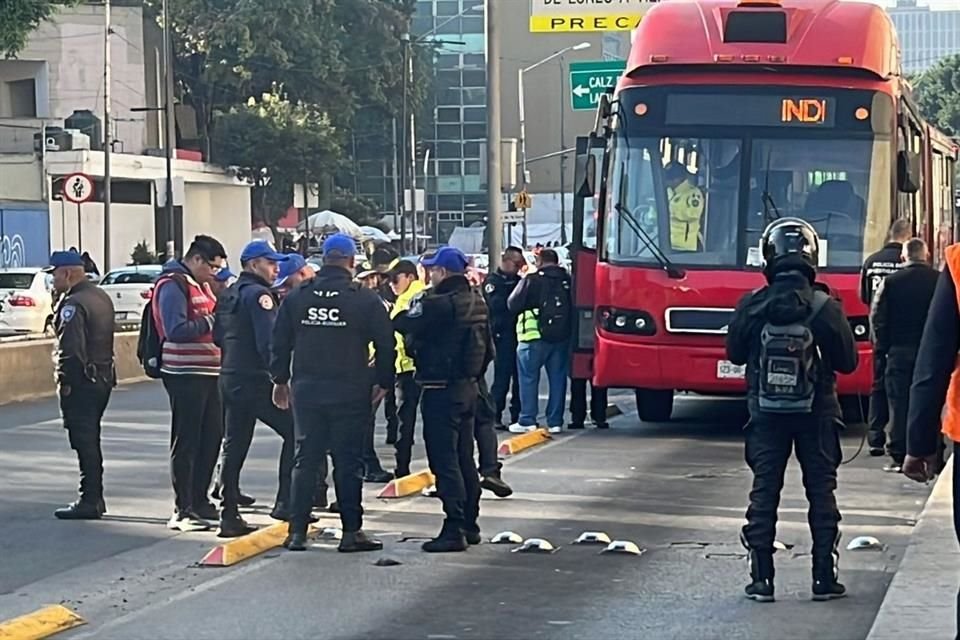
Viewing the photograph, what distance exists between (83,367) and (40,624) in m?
3.95

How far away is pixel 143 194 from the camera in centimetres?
5622

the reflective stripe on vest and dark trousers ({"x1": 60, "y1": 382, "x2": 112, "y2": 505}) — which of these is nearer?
dark trousers ({"x1": 60, "y1": 382, "x2": 112, "y2": 505})

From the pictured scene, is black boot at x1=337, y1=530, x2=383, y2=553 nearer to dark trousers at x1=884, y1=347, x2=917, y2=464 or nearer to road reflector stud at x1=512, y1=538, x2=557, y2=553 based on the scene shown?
road reflector stud at x1=512, y1=538, x2=557, y2=553

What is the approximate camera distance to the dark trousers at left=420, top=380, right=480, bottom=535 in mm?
10344

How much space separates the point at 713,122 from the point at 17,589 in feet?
27.8

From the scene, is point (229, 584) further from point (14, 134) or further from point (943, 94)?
point (943, 94)

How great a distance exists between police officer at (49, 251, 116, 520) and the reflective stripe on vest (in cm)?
619

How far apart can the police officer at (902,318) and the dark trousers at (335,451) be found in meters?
5.14

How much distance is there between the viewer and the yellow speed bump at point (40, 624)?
7.88m

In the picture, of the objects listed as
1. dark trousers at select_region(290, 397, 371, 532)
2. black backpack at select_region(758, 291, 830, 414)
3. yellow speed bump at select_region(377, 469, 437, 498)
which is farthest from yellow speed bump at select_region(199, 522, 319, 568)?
black backpack at select_region(758, 291, 830, 414)

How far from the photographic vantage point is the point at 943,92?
86.3m

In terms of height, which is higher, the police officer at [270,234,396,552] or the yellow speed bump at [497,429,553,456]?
the police officer at [270,234,396,552]

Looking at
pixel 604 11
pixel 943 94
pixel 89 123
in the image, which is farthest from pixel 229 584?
pixel 943 94

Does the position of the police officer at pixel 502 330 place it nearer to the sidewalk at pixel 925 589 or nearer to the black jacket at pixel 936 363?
the sidewalk at pixel 925 589
